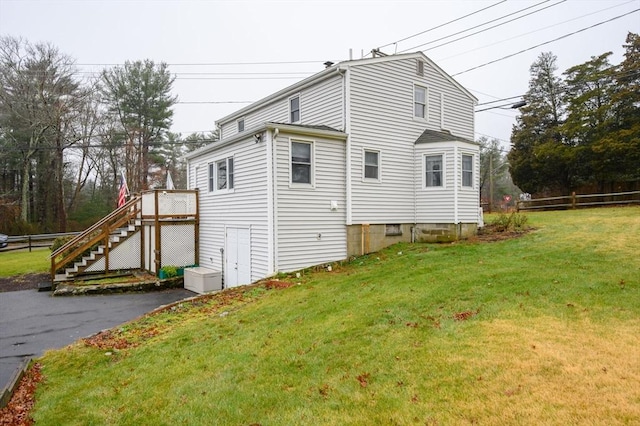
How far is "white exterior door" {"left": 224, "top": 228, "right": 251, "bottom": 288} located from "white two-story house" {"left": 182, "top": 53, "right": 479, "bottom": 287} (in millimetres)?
54

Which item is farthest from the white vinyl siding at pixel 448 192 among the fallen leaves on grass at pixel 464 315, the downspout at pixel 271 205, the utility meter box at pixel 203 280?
the fallen leaves on grass at pixel 464 315

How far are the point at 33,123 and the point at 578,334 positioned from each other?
34.5 meters

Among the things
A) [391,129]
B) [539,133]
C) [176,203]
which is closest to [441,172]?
[391,129]

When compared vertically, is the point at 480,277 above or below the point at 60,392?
above

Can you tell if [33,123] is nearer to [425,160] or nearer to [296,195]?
[296,195]

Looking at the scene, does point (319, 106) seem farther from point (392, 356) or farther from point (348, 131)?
point (392, 356)

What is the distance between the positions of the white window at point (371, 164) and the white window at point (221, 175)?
180 inches

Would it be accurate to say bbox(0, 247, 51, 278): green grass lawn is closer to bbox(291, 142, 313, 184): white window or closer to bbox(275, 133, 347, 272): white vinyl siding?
bbox(275, 133, 347, 272): white vinyl siding

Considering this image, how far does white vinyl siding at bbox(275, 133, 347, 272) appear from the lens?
36.0ft

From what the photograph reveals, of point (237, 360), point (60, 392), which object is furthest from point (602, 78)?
point (60, 392)

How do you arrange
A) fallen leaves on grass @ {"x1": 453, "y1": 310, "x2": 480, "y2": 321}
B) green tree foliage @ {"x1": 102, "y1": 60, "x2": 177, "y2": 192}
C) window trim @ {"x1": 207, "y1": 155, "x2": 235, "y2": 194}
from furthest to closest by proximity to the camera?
green tree foliage @ {"x1": 102, "y1": 60, "x2": 177, "y2": 192}, window trim @ {"x1": 207, "y1": 155, "x2": 235, "y2": 194}, fallen leaves on grass @ {"x1": 453, "y1": 310, "x2": 480, "y2": 321}

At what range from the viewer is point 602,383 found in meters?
3.34

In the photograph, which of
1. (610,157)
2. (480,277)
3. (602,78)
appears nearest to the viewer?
(480,277)

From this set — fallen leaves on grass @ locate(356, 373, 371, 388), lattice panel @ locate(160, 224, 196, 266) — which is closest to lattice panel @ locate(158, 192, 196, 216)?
lattice panel @ locate(160, 224, 196, 266)
